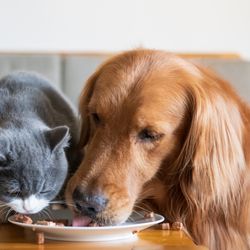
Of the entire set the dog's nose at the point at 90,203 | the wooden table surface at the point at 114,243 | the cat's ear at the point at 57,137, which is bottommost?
the wooden table surface at the point at 114,243

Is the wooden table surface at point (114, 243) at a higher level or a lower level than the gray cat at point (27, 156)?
lower

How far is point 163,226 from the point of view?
5.15 ft

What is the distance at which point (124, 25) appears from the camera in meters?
3.34

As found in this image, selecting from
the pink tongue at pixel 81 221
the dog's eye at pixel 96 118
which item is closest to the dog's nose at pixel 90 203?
the pink tongue at pixel 81 221

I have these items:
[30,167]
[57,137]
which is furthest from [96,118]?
[30,167]

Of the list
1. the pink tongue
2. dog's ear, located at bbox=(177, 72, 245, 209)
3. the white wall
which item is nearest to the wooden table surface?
the pink tongue

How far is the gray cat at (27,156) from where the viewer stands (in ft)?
5.24

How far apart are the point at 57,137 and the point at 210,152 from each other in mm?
455

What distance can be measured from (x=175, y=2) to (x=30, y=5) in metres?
0.82

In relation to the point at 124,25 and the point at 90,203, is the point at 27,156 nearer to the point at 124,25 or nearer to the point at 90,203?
the point at 90,203

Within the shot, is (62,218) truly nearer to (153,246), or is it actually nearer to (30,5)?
(153,246)

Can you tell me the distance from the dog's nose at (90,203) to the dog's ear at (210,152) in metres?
0.33

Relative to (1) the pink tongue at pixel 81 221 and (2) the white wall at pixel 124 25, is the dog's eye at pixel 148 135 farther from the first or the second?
(2) the white wall at pixel 124 25

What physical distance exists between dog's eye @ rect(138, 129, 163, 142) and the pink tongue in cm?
28
